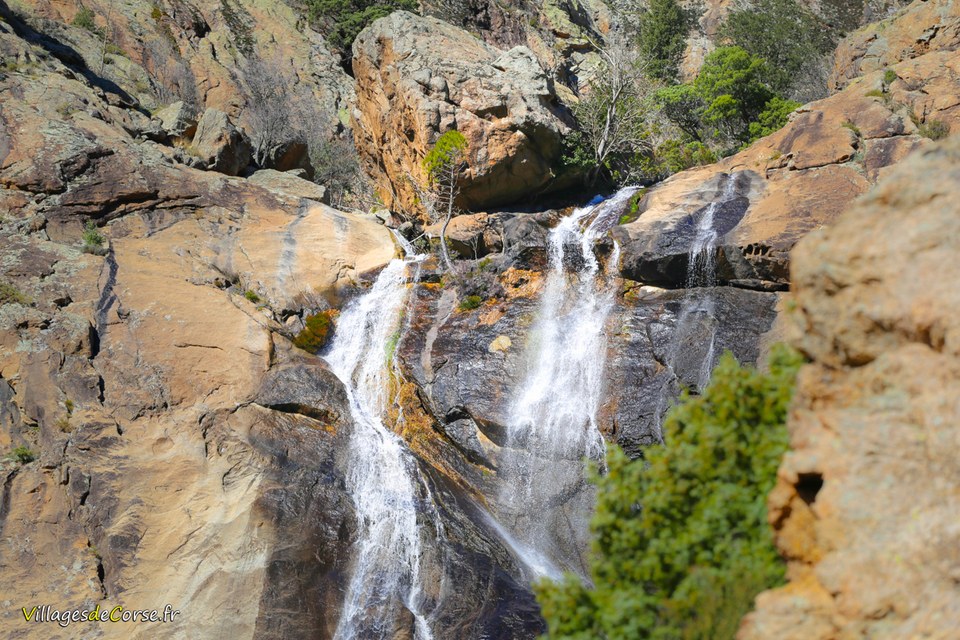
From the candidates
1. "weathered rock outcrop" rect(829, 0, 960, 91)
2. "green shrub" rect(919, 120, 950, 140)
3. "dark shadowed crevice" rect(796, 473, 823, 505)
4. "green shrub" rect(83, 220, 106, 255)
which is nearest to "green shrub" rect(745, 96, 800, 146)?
"weathered rock outcrop" rect(829, 0, 960, 91)

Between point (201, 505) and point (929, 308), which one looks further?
point (201, 505)

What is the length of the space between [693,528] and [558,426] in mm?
11976

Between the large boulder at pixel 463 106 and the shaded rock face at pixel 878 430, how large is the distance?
2353 cm

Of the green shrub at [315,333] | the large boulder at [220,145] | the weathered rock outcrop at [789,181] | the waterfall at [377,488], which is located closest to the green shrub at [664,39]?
the weathered rock outcrop at [789,181]

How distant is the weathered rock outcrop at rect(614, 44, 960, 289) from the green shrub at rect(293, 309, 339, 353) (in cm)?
958

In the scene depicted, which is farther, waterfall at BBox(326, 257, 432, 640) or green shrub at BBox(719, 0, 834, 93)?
green shrub at BBox(719, 0, 834, 93)

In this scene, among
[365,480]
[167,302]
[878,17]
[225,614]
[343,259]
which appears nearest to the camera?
[225,614]

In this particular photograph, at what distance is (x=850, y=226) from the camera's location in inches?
217

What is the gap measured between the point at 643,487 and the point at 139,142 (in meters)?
24.4

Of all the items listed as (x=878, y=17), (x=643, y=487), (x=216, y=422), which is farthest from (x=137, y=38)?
(x=878, y=17)

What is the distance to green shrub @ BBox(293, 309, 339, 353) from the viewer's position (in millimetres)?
20812

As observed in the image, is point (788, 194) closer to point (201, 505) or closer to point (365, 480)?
point (365, 480)

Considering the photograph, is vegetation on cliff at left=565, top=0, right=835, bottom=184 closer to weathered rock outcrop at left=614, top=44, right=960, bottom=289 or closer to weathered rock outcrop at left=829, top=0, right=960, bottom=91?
weathered rock outcrop at left=829, top=0, right=960, bottom=91

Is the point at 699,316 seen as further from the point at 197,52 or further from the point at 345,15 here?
the point at 345,15
